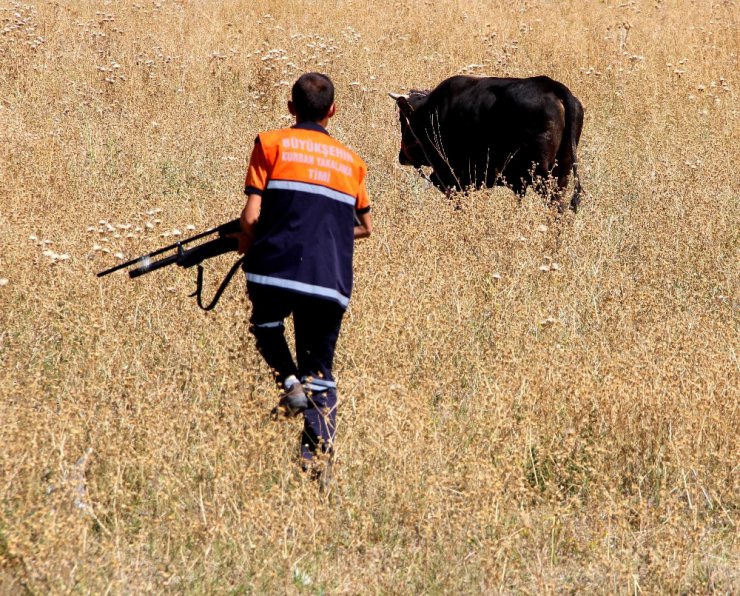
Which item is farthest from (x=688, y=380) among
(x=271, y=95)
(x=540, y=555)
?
(x=271, y=95)

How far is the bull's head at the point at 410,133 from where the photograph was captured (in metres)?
8.48

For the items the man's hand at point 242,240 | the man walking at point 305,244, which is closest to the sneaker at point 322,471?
the man walking at point 305,244

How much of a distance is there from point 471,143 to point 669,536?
17.1ft

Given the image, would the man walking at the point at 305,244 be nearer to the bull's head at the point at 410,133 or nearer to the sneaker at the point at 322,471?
the sneaker at the point at 322,471

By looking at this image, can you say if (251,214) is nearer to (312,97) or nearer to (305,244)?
(305,244)

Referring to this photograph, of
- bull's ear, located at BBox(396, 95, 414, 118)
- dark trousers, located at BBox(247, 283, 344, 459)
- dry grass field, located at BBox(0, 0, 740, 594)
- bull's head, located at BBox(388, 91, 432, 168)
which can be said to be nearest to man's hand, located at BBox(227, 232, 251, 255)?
dark trousers, located at BBox(247, 283, 344, 459)

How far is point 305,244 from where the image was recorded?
371 cm

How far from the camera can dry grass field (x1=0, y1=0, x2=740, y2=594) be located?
3.41m

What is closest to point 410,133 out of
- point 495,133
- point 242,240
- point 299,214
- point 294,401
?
point 495,133

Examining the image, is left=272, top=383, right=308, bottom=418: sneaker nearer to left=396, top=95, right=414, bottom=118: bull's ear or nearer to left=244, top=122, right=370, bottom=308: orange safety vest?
left=244, top=122, right=370, bottom=308: orange safety vest

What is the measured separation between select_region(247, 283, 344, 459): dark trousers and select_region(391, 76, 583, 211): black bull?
11.6 feet

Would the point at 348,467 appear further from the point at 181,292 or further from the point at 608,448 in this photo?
the point at 181,292

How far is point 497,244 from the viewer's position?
6.55m

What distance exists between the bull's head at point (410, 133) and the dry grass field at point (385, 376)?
0.20 meters
